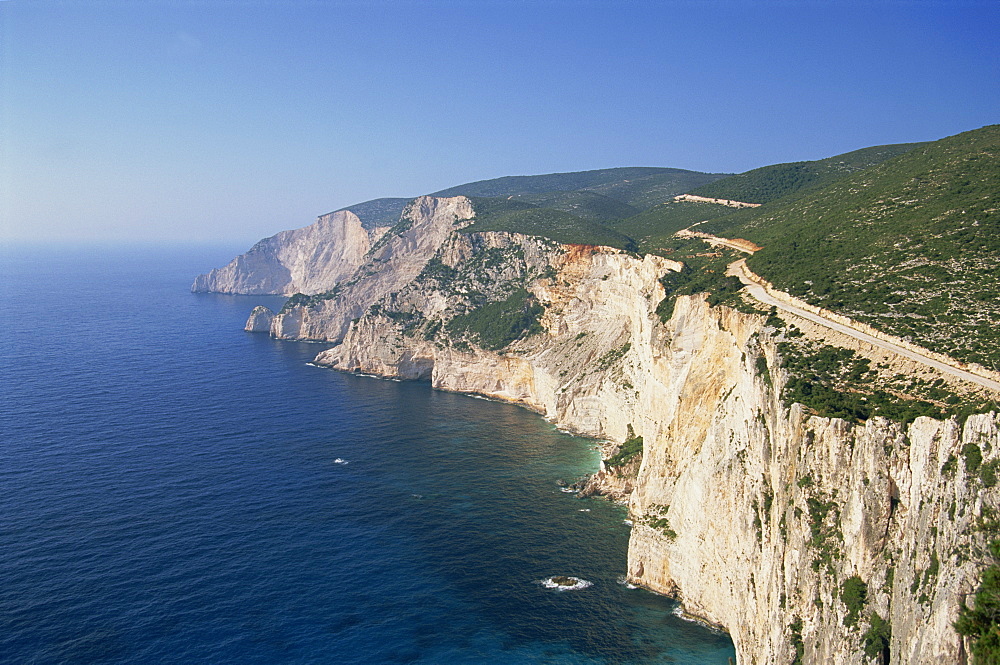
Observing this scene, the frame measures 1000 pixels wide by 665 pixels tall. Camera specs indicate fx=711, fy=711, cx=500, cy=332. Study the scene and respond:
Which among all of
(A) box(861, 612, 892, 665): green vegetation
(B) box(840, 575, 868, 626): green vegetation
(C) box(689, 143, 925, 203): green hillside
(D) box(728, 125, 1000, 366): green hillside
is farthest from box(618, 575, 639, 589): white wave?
(C) box(689, 143, 925, 203): green hillside

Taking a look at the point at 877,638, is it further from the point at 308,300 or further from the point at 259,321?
the point at 259,321

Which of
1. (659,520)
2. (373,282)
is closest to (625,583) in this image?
(659,520)

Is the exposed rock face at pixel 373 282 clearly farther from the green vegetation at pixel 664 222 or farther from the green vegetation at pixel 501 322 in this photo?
the green vegetation at pixel 664 222

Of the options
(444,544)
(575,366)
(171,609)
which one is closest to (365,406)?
(575,366)

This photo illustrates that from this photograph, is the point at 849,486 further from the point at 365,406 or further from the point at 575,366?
the point at 365,406

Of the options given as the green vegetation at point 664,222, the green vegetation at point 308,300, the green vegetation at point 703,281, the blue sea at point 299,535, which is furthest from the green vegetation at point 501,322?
the green vegetation at point 308,300

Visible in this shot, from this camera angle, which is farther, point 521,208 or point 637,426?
point 521,208
